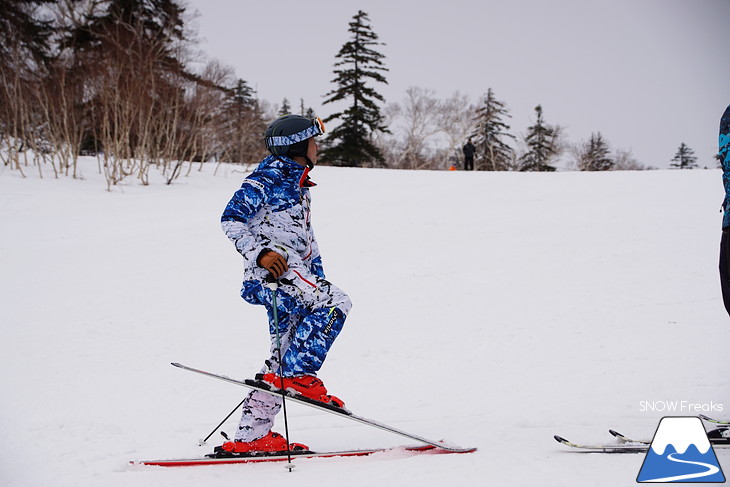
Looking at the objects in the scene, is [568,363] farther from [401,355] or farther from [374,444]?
[374,444]

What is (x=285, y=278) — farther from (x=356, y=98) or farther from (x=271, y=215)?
(x=356, y=98)

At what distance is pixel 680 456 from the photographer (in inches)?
98.3

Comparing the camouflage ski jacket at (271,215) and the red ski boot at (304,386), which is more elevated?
the camouflage ski jacket at (271,215)

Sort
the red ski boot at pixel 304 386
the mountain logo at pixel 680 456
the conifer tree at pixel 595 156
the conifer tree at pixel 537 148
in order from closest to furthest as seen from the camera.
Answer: the mountain logo at pixel 680 456
the red ski boot at pixel 304 386
the conifer tree at pixel 537 148
the conifer tree at pixel 595 156

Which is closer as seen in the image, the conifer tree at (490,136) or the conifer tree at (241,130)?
the conifer tree at (241,130)

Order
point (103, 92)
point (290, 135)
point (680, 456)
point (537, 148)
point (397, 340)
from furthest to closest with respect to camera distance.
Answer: point (537, 148) < point (103, 92) < point (397, 340) < point (290, 135) < point (680, 456)

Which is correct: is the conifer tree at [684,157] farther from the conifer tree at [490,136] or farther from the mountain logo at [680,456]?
the mountain logo at [680,456]

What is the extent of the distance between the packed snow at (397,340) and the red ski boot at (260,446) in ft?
0.59

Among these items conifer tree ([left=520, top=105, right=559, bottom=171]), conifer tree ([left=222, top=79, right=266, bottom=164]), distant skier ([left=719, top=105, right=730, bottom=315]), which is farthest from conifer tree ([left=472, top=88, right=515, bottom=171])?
distant skier ([left=719, top=105, right=730, bottom=315])

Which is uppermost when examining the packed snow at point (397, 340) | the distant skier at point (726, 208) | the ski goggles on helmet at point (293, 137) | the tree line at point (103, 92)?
the tree line at point (103, 92)

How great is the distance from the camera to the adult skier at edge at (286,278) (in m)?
2.81

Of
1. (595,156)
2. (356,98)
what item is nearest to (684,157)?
(595,156)

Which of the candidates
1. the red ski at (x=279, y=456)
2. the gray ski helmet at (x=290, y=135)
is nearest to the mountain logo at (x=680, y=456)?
the red ski at (x=279, y=456)

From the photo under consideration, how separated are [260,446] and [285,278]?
986 millimetres
